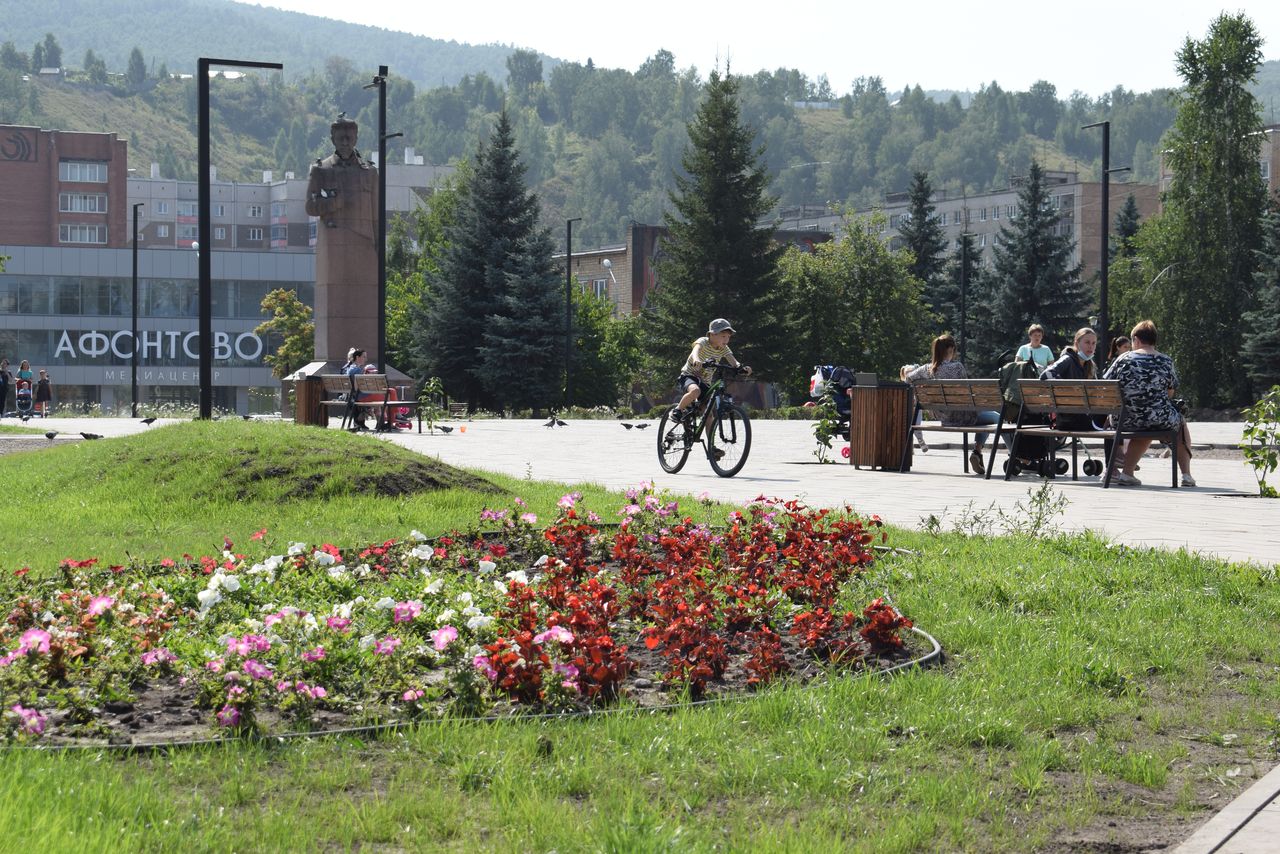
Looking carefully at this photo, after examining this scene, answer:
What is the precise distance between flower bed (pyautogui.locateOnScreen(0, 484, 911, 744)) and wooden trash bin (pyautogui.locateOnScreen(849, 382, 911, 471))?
875 centimetres

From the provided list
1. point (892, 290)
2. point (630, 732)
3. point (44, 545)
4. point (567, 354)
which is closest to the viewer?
point (630, 732)

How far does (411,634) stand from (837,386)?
1561 cm

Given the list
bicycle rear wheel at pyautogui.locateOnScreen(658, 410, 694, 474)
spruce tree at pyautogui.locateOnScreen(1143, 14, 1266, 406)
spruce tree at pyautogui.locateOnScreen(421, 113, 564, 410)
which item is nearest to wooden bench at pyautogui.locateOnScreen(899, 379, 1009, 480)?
bicycle rear wheel at pyautogui.locateOnScreen(658, 410, 694, 474)

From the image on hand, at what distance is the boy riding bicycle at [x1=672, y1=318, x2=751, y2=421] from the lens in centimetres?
1638

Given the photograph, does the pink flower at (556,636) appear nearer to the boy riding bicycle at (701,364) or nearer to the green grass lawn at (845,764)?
the green grass lawn at (845,764)

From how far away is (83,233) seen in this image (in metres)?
138

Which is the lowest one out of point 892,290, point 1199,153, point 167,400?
point 167,400

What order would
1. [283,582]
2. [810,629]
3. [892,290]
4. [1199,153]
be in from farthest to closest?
1. [892,290]
2. [1199,153]
3. [283,582]
4. [810,629]

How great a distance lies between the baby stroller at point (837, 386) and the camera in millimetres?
20766

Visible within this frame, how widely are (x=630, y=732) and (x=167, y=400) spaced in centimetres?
9453

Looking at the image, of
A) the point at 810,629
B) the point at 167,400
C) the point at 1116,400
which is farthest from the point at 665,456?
the point at 167,400

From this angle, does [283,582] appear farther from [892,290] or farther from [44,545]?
[892,290]

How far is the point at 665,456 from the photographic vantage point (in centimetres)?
1697

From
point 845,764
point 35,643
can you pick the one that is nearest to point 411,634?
point 35,643
